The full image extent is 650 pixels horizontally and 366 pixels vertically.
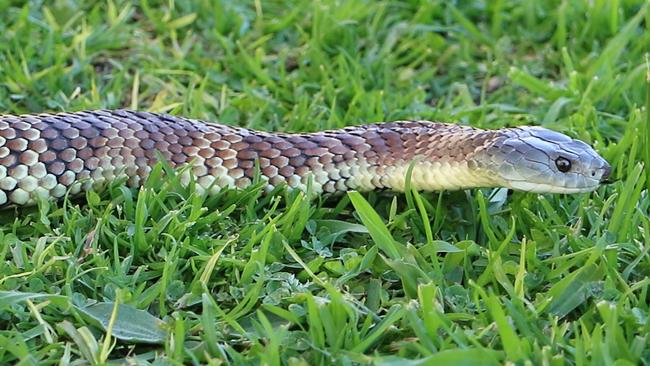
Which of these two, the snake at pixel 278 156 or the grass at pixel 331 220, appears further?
the snake at pixel 278 156

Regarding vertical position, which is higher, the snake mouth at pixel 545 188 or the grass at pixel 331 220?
the snake mouth at pixel 545 188

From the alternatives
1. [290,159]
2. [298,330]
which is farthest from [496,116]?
[298,330]

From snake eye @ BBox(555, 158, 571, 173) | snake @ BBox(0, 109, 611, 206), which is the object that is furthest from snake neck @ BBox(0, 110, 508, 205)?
snake eye @ BBox(555, 158, 571, 173)

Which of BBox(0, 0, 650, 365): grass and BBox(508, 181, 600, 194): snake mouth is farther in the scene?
BBox(508, 181, 600, 194): snake mouth

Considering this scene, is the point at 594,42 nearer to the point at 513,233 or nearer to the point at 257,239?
the point at 513,233

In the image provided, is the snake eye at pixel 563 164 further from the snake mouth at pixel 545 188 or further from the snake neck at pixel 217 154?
the snake neck at pixel 217 154

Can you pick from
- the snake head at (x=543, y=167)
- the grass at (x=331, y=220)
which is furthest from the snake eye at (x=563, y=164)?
the grass at (x=331, y=220)

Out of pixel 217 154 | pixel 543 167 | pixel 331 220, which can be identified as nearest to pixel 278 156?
pixel 217 154

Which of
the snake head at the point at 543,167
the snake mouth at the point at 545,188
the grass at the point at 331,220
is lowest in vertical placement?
the grass at the point at 331,220

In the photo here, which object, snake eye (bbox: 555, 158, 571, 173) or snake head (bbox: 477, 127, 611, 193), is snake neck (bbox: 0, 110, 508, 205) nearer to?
snake head (bbox: 477, 127, 611, 193)
